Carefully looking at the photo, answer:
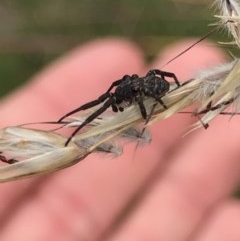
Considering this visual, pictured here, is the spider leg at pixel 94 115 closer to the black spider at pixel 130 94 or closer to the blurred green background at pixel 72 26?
the black spider at pixel 130 94

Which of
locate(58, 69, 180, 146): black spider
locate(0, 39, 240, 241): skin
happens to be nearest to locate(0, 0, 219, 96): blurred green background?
locate(0, 39, 240, 241): skin

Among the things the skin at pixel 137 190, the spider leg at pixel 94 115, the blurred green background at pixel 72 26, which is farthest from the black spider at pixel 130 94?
the blurred green background at pixel 72 26

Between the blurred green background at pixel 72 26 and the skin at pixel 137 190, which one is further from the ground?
the blurred green background at pixel 72 26

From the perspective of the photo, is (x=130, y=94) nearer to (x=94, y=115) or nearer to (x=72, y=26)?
(x=94, y=115)

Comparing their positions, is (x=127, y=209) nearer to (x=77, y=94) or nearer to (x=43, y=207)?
(x=43, y=207)

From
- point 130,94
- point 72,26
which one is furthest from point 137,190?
point 130,94

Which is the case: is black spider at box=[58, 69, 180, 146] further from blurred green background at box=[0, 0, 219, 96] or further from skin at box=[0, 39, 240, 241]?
blurred green background at box=[0, 0, 219, 96]

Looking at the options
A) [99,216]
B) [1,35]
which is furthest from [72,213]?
[1,35]
